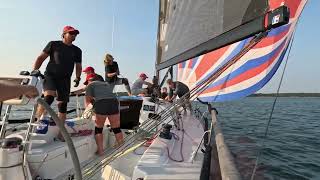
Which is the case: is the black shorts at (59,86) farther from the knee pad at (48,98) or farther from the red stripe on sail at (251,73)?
the red stripe on sail at (251,73)

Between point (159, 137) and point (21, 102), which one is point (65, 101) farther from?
point (21, 102)

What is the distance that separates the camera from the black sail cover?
2.17m

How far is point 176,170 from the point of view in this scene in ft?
10.2

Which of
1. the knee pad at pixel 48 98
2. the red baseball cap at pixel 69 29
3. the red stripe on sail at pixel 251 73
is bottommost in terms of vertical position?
the knee pad at pixel 48 98

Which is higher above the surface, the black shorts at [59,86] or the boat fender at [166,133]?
the black shorts at [59,86]

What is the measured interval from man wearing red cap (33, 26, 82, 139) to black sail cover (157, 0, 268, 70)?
1.66 metres

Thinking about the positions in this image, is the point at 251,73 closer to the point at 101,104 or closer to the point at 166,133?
the point at 166,133

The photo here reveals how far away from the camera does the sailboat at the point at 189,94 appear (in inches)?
88.8

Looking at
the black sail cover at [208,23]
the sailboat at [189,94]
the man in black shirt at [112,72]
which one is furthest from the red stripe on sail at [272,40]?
the man in black shirt at [112,72]

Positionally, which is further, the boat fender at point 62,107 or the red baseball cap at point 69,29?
the red baseball cap at point 69,29

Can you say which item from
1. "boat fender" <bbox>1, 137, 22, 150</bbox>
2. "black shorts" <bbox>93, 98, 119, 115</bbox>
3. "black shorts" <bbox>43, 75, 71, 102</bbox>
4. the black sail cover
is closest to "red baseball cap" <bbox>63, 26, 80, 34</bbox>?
"black shorts" <bbox>43, 75, 71, 102</bbox>

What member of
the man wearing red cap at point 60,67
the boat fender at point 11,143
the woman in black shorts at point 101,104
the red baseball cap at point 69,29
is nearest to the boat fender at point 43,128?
the man wearing red cap at point 60,67

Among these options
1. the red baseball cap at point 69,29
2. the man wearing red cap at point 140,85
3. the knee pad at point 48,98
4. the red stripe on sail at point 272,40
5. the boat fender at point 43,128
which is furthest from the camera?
the man wearing red cap at point 140,85

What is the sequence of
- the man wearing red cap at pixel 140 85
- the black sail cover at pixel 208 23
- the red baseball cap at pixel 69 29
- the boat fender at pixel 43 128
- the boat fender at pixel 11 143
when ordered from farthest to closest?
the man wearing red cap at pixel 140 85
the red baseball cap at pixel 69 29
the boat fender at pixel 43 128
the boat fender at pixel 11 143
the black sail cover at pixel 208 23
